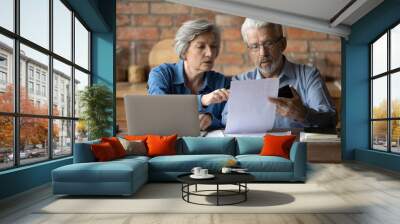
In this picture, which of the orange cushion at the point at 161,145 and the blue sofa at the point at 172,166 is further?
the orange cushion at the point at 161,145

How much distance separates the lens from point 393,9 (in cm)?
774

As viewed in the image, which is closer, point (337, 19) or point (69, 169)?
point (69, 169)

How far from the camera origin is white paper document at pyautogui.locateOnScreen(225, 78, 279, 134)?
642cm

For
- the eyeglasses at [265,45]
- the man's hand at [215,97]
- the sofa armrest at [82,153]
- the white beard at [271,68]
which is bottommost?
the sofa armrest at [82,153]

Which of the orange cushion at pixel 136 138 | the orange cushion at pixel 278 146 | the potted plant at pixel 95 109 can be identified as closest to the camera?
the orange cushion at pixel 278 146

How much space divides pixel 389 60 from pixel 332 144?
2.08 m

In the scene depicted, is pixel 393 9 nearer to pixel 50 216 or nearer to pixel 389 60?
pixel 389 60

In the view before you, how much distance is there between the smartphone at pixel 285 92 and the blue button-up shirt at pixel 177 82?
1043 mm

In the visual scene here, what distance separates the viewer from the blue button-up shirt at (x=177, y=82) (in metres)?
8.20

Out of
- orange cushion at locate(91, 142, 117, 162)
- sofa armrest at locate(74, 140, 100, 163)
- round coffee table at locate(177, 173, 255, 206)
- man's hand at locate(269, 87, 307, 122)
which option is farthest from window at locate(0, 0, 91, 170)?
man's hand at locate(269, 87, 307, 122)

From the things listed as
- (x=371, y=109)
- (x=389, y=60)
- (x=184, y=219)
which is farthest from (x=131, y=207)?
(x=371, y=109)

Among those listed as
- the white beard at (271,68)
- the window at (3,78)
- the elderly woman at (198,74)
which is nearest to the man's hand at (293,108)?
the white beard at (271,68)

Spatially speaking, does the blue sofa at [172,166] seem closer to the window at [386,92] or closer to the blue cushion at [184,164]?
the blue cushion at [184,164]

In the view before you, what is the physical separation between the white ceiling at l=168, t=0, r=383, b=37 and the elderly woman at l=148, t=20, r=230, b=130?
58cm
